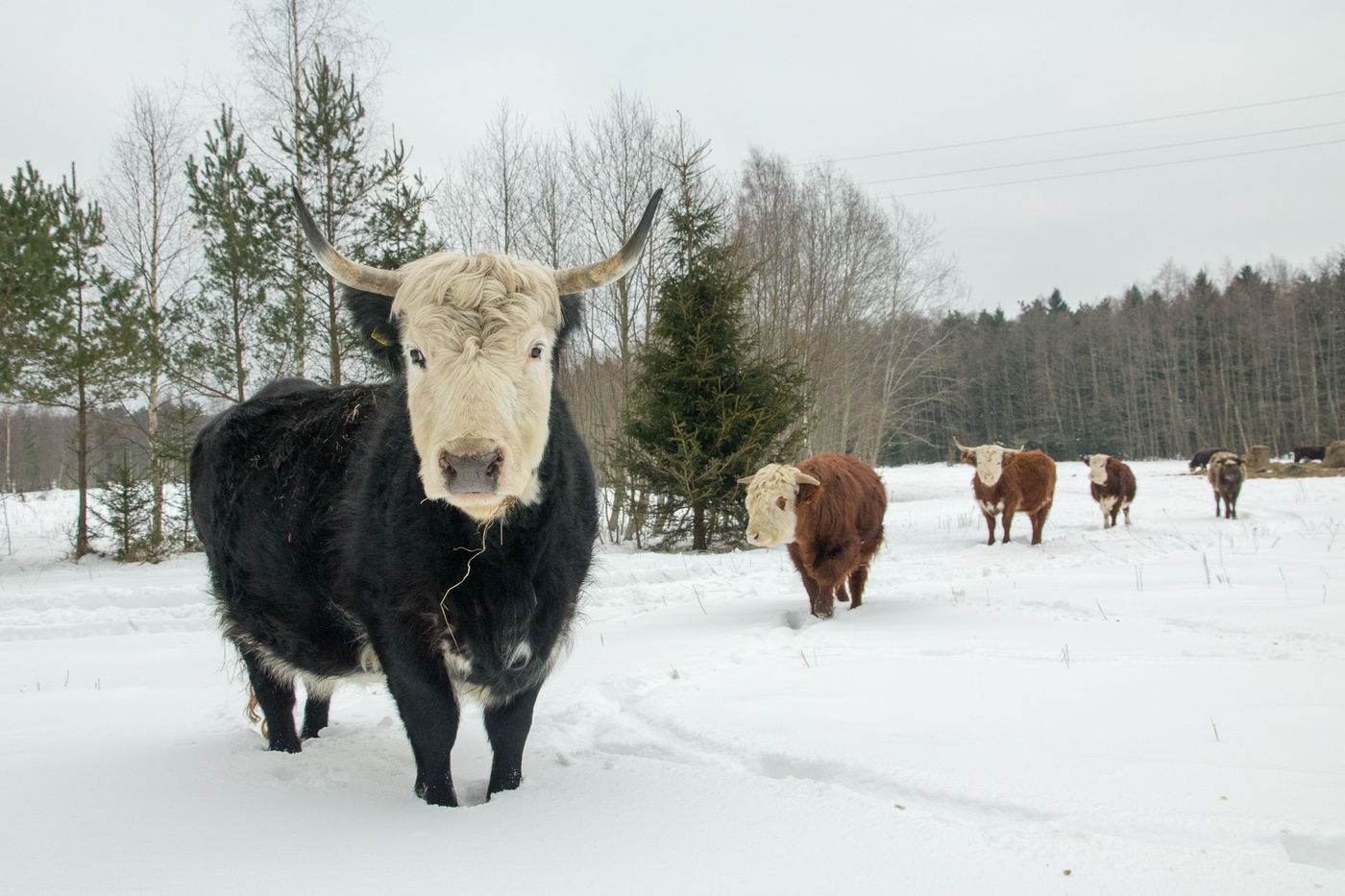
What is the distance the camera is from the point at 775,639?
17.7ft

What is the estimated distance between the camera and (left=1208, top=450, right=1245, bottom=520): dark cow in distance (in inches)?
575

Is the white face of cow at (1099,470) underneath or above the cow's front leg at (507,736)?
above

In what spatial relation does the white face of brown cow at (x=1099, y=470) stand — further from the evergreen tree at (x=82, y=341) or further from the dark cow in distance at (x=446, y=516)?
the evergreen tree at (x=82, y=341)

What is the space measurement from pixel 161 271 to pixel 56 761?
19508 millimetres

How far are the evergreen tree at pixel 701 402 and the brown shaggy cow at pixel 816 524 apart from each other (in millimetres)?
6034

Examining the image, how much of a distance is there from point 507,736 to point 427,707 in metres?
0.35

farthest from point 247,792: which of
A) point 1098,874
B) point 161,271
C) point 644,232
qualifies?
point 161,271

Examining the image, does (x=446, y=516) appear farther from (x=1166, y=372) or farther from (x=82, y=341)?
(x=1166, y=372)

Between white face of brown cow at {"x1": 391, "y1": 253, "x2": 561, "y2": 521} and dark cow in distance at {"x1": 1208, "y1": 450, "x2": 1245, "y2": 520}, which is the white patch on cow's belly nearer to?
white face of brown cow at {"x1": 391, "y1": 253, "x2": 561, "y2": 521}

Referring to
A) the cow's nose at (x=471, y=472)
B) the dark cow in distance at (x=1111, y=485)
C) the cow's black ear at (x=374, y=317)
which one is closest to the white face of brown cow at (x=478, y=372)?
the cow's nose at (x=471, y=472)

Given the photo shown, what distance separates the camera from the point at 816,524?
22.9 feet

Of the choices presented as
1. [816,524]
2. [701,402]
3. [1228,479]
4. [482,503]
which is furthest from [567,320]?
[1228,479]

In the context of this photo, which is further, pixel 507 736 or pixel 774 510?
pixel 774 510

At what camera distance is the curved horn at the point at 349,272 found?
261 cm
